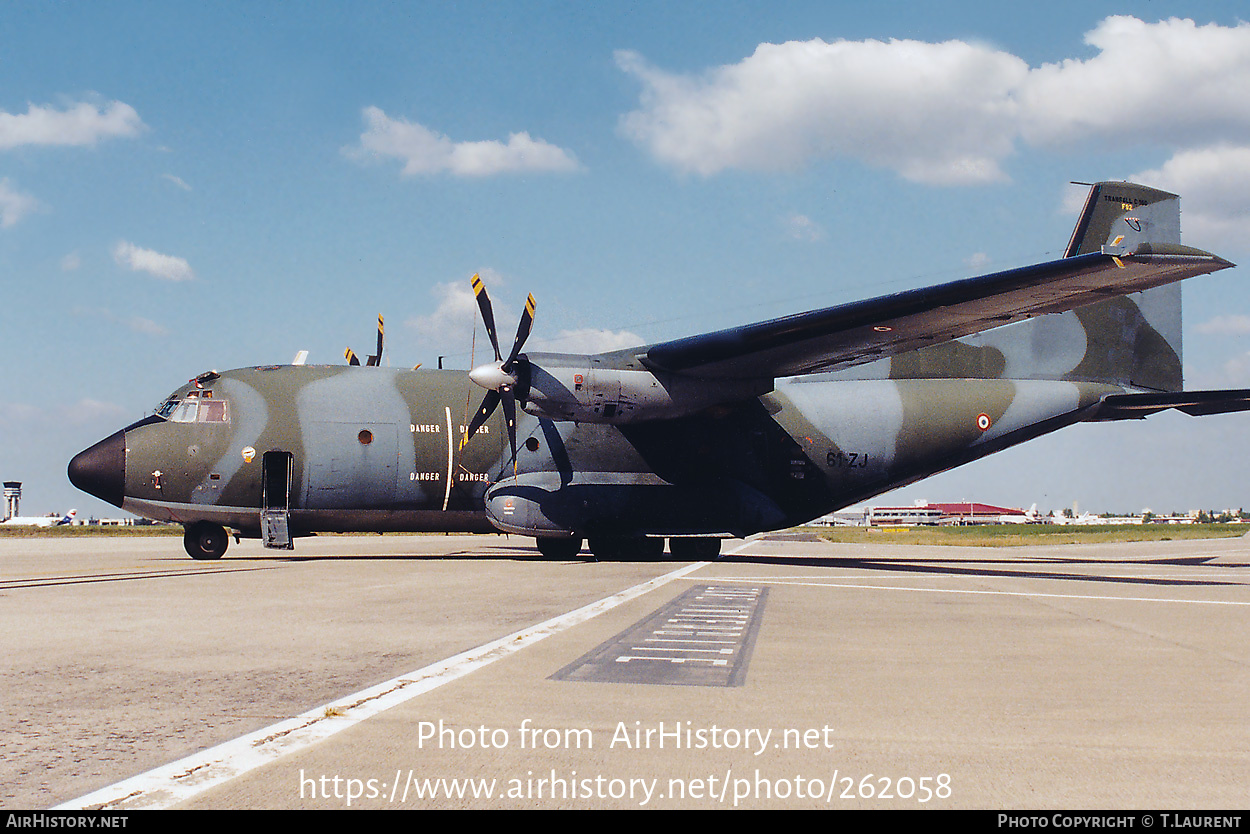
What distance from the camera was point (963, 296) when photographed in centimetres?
1744

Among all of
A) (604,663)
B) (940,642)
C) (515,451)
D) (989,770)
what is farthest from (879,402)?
(989,770)

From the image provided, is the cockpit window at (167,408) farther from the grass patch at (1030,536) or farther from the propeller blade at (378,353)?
the grass patch at (1030,536)

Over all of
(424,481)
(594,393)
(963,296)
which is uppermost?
(963,296)

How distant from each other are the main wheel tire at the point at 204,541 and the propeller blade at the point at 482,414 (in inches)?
247

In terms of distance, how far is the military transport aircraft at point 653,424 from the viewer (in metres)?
20.7

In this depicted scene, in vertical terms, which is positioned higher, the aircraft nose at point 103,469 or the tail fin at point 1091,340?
the tail fin at point 1091,340

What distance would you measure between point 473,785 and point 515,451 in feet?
61.0

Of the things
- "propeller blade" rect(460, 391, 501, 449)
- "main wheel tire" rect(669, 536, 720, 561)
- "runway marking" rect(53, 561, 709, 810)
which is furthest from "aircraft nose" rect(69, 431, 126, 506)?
"runway marking" rect(53, 561, 709, 810)

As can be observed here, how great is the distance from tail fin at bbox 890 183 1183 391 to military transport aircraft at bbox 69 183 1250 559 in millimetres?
62

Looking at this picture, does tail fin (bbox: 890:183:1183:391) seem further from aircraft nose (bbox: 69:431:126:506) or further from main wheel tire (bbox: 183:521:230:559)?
aircraft nose (bbox: 69:431:126:506)

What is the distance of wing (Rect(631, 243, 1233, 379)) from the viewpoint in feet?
53.8

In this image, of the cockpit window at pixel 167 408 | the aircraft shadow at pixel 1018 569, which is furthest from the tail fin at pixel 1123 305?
the cockpit window at pixel 167 408
